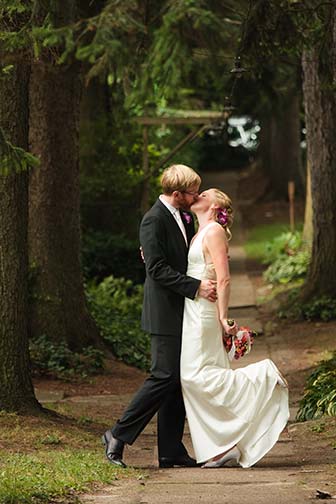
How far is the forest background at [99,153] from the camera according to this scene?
10430 millimetres

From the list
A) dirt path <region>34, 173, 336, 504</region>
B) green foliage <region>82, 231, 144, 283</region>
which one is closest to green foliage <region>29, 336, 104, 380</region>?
dirt path <region>34, 173, 336, 504</region>

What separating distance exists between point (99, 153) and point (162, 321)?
16.5m

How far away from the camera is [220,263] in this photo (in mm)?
8977

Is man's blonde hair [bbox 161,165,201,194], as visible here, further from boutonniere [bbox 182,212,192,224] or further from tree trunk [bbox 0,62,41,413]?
tree trunk [bbox 0,62,41,413]

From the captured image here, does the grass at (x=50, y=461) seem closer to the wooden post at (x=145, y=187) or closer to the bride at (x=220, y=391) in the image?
the bride at (x=220, y=391)

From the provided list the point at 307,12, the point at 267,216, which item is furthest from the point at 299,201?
the point at 307,12

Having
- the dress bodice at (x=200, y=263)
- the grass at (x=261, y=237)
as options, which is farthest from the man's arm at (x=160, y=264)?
the grass at (x=261, y=237)

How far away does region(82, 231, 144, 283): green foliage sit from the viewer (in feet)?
79.7

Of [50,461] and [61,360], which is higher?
[50,461]

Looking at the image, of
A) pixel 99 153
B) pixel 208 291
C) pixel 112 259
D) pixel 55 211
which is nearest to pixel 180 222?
pixel 208 291

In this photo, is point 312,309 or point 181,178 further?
point 312,309

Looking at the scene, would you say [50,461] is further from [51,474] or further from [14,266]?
[14,266]

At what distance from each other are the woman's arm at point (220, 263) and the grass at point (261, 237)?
19365 millimetres

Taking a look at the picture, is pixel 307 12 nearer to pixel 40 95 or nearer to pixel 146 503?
pixel 40 95
